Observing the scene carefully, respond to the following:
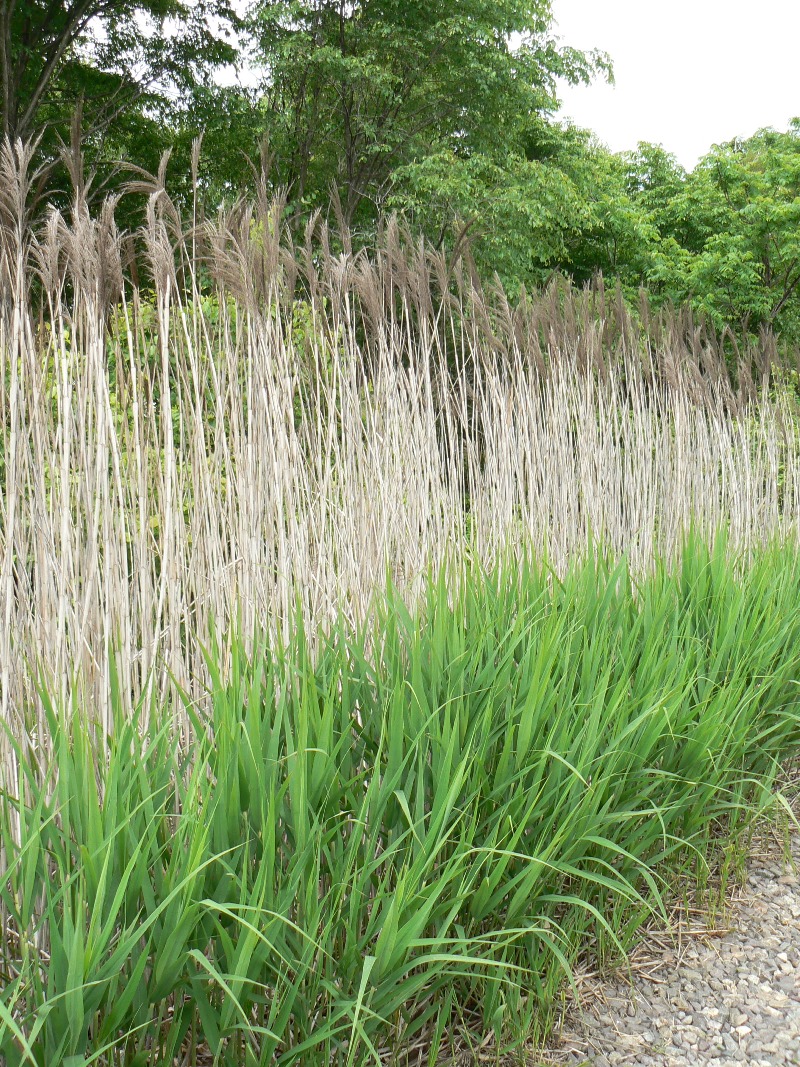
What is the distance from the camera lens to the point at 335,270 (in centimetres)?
256

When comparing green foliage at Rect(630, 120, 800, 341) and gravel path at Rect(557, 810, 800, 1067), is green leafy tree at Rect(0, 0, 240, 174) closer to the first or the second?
green foliage at Rect(630, 120, 800, 341)

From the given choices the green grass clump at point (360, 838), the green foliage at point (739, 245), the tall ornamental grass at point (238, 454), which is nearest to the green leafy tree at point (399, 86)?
the green foliage at point (739, 245)

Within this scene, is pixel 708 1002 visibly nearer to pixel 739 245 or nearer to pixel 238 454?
pixel 238 454

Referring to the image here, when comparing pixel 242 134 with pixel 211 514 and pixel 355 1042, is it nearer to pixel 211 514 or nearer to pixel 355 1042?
pixel 211 514

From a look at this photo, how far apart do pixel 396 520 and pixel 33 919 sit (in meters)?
1.54

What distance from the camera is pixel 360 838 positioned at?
4.19ft

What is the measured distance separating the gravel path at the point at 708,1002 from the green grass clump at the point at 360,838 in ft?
0.31

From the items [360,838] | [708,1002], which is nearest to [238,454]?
[360,838]

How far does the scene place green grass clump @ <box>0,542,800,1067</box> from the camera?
109 cm

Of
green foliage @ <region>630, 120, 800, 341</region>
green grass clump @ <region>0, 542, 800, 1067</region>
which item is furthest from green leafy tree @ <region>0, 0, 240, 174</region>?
green grass clump @ <region>0, 542, 800, 1067</region>

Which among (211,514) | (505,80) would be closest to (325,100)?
(505,80)

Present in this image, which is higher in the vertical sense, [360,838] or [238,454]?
[238,454]

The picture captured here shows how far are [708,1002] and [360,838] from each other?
90 centimetres

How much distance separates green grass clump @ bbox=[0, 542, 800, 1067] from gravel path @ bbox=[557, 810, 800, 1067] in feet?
0.31
